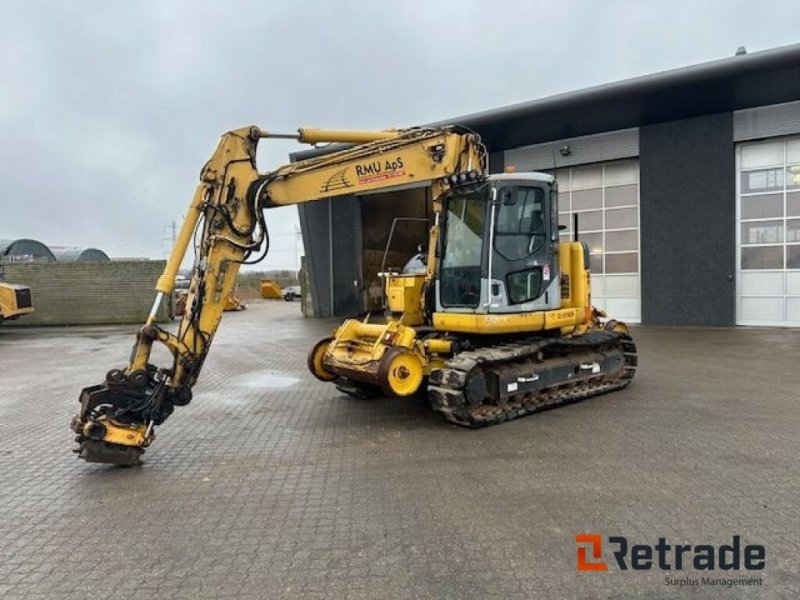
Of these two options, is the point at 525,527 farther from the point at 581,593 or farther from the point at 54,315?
the point at 54,315

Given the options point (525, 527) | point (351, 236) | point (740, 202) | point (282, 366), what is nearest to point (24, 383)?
point (282, 366)

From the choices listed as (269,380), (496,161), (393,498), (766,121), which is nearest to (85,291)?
(496,161)

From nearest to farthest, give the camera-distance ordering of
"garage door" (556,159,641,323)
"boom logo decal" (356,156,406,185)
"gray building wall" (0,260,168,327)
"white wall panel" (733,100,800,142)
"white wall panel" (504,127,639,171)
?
"boom logo decal" (356,156,406,185)
"white wall panel" (733,100,800,142)
"white wall panel" (504,127,639,171)
"garage door" (556,159,641,323)
"gray building wall" (0,260,168,327)

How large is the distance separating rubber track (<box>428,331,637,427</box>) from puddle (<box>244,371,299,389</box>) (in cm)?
387

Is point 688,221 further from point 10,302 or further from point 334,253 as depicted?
point 10,302

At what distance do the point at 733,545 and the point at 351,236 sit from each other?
20736mm

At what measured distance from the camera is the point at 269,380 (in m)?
9.90

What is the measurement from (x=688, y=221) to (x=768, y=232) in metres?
2.06

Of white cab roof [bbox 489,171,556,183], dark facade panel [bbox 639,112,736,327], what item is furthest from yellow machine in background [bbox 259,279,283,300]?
white cab roof [bbox 489,171,556,183]

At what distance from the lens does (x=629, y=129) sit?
17.7 m

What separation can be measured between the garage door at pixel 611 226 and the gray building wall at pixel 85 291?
1806 centimetres

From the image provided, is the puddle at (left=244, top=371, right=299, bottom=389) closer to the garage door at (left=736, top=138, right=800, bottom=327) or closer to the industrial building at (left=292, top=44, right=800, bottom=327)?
the industrial building at (left=292, top=44, right=800, bottom=327)

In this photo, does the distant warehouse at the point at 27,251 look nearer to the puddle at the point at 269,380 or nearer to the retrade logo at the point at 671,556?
the puddle at the point at 269,380

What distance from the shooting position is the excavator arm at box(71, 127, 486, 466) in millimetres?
5180
